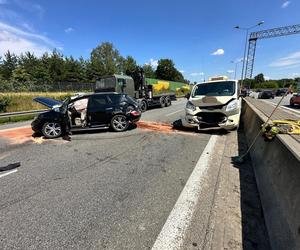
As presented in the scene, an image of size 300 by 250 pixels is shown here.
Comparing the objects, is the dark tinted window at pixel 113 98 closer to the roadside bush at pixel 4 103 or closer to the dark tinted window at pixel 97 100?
the dark tinted window at pixel 97 100

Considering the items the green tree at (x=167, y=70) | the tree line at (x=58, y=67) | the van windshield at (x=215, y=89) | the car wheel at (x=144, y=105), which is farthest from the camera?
the green tree at (x=167, y=70)

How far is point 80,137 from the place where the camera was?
847 centimetres

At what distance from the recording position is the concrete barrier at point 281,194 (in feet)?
7.13

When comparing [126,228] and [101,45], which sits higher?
[101,45]

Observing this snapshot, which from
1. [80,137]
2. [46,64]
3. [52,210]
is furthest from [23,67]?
[52,210]

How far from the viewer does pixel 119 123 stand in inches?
368

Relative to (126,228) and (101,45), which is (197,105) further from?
(101,45)

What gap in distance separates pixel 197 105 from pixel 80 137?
4.66 metres

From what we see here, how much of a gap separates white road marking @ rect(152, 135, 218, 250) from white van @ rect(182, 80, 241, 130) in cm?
369

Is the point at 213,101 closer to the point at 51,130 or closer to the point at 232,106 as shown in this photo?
the point at 232,106

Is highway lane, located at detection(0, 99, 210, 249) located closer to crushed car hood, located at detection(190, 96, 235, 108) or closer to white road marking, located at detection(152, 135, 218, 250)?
white road marking, located at detection(152, 135, 218, 250)

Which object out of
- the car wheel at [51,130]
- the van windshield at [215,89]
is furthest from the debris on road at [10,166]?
the van windshield at [215,89]

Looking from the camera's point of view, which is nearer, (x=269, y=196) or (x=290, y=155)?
(x=290, y=155)

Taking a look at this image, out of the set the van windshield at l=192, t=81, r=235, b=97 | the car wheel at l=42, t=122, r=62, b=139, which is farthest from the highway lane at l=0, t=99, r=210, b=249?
the van windshield at l=192, t=81, r=235, b=97
